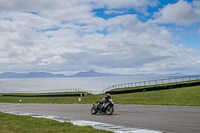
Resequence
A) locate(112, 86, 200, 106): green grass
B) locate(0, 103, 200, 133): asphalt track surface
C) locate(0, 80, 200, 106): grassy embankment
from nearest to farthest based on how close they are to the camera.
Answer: locate(0, 103, 200, 133): asphalt track surface, locate(112, 86, 200, 106): green grass, locate(0, 80, 200, 106): grassy embankment

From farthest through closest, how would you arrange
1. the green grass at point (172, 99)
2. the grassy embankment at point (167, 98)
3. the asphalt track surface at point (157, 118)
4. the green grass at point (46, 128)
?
the grassy embankment at point (167, 98) → the green grass at point (172, 99) → the asphalt track surface at point (157, 118) → the green grass at point (46, 128)

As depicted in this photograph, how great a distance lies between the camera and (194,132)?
8.61m

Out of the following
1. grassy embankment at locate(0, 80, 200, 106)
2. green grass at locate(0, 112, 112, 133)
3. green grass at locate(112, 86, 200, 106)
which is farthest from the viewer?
grassy embankment at locate(0, 80, 200, 106)

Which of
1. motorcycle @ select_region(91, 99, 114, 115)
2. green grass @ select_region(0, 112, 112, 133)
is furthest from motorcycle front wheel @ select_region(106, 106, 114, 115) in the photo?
green grass @ select_region(0, 112, 112, 133)

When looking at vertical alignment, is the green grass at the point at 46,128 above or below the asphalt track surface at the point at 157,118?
above

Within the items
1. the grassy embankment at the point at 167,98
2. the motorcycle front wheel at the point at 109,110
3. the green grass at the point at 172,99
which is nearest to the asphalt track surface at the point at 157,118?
the motorcycle front wheel at the point at 109,110

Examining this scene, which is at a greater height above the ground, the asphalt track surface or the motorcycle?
the motorcycle

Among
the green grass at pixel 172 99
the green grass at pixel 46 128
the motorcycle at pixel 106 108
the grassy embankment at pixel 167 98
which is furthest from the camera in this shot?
the grassy embankment at pixel 167 98

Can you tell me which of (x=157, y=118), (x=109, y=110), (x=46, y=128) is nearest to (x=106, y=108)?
(x=109, y=110)

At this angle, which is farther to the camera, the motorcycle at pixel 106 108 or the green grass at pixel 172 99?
the green grass at pixel 172 99

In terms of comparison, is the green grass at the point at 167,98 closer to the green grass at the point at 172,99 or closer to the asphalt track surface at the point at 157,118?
the green grass at the point at 172,99

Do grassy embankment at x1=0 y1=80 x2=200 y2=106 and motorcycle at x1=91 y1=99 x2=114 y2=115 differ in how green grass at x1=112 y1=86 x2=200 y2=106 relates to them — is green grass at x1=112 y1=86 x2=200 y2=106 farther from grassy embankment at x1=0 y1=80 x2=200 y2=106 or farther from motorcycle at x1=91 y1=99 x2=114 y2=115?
motorcycle at x1=91 y1=99 x2=114 y2=115

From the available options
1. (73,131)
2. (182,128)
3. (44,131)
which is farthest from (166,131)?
(44,131)

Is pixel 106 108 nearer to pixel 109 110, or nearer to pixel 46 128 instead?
pixel 109 110
